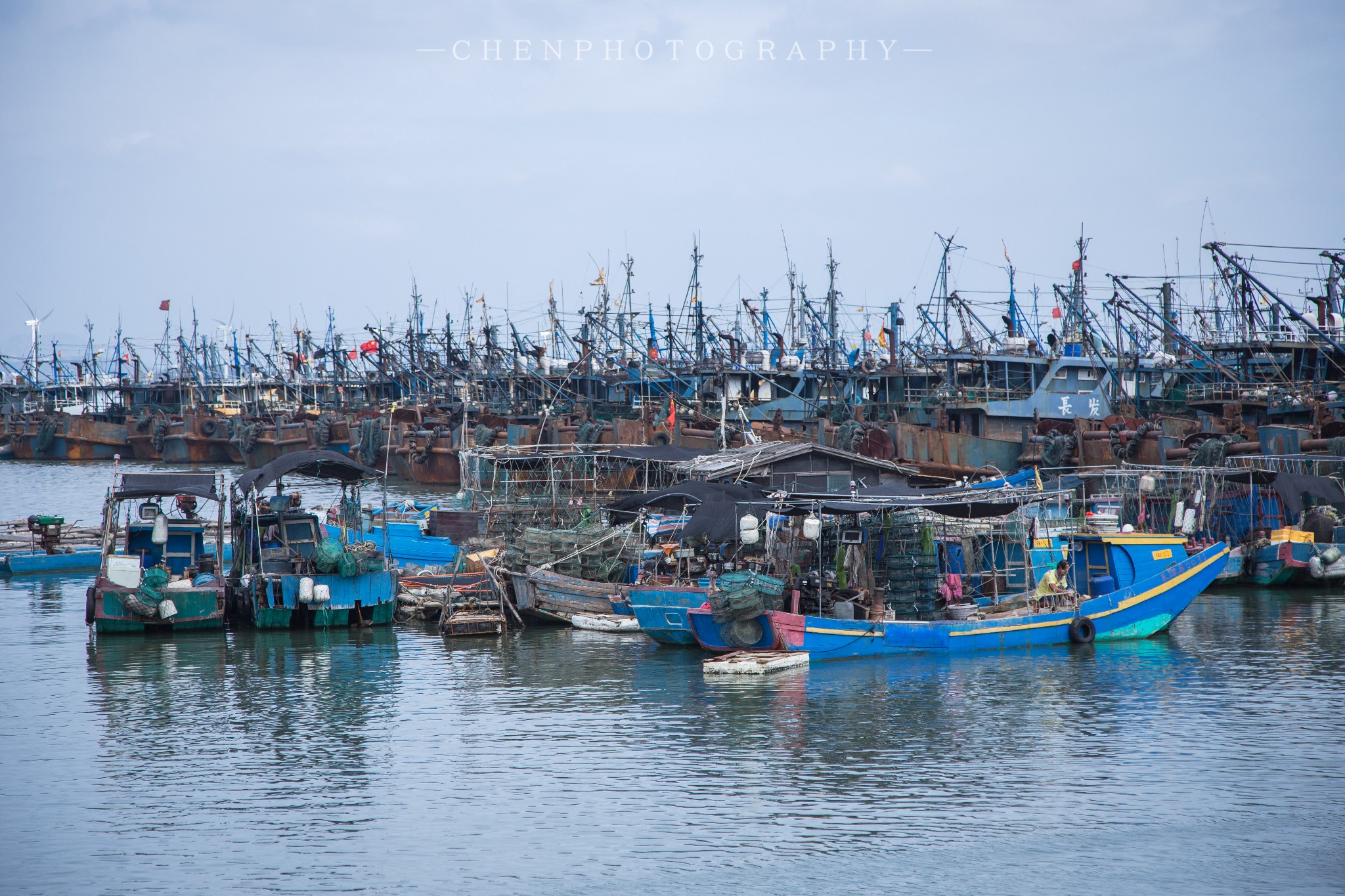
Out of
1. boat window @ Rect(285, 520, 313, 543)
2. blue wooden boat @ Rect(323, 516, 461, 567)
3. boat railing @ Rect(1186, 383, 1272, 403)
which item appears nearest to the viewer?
boat window @ Rect(285, 520, 313, 543)

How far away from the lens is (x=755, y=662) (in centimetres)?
1861

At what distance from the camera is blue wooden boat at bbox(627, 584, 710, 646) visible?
803 inches

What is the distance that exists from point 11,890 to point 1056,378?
1542 inches

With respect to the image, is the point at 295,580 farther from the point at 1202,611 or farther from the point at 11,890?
the point at 1202,611

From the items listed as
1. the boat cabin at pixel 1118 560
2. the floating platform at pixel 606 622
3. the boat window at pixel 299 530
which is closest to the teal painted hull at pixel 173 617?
the boat window at pixel 299 530

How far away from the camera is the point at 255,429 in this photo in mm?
68438

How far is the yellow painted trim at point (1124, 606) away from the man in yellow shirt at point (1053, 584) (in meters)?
0.47

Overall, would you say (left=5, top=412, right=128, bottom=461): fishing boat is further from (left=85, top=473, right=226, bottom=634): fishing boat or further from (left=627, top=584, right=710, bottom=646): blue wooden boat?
(left=627, top=584, right=710, bottom=646): blue wooden boat

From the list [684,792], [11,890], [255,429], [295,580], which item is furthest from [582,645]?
[255,429]

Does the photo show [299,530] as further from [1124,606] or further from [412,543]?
[1124,606]

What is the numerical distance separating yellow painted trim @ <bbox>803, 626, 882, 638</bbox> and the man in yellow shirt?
315 cm

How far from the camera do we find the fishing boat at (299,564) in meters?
22.7

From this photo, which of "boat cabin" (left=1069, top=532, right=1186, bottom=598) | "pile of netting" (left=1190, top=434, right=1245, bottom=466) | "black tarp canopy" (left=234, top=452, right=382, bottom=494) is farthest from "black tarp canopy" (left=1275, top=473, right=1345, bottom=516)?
"black tarp canopy" (left=234, top=452, right=382, bottom=494)

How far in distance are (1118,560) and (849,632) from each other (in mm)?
5776
